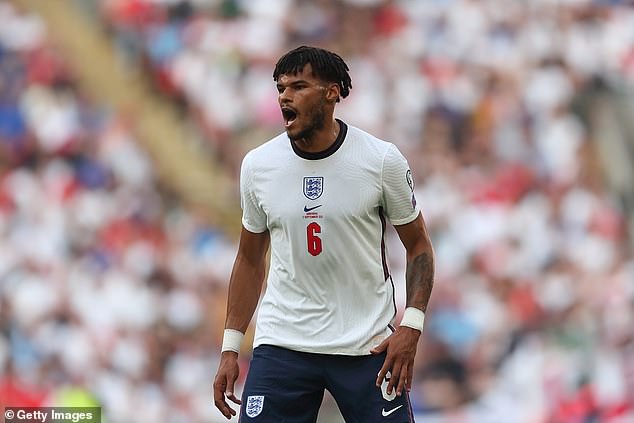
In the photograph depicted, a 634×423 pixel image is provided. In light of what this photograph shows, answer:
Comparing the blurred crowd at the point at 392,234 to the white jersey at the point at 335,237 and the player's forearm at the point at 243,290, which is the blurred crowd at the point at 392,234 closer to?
the player's forearm at the point at 243,290

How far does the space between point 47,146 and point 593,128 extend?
5321mm

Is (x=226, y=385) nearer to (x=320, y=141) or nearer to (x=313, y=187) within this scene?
(x=313, y=187)

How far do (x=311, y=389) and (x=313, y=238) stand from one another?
0.57 meters

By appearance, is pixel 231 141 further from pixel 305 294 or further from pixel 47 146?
pixel 305 294

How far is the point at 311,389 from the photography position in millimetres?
5414

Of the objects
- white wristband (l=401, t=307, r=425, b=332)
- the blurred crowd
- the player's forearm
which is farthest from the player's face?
the blurred crowd

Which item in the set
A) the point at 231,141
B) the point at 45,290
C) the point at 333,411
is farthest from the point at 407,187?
the point at 231,141

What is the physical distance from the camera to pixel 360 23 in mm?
14695

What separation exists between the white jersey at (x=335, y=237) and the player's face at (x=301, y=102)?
0.43ft

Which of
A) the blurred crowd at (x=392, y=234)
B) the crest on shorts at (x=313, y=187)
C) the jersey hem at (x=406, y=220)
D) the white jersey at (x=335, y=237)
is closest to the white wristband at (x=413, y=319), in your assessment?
the white jersey at (x=335, y=237)

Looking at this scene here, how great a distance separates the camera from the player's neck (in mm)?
5395

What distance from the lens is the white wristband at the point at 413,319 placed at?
5.28 meters

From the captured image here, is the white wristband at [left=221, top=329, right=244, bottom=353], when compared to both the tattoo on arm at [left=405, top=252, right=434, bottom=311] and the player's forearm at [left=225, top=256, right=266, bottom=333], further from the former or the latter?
the tattoo on arm at [left=405, top=252, right=434, bottom=311]

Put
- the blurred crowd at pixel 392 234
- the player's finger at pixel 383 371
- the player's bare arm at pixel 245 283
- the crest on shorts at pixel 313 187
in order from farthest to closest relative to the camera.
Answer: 1. the blurred crowd at pixel 392 234
2. the player's bare arm at pixel 245 283
3. the crest on shorts at pixel 313 187
4. the player's finger at pixel 383 371
